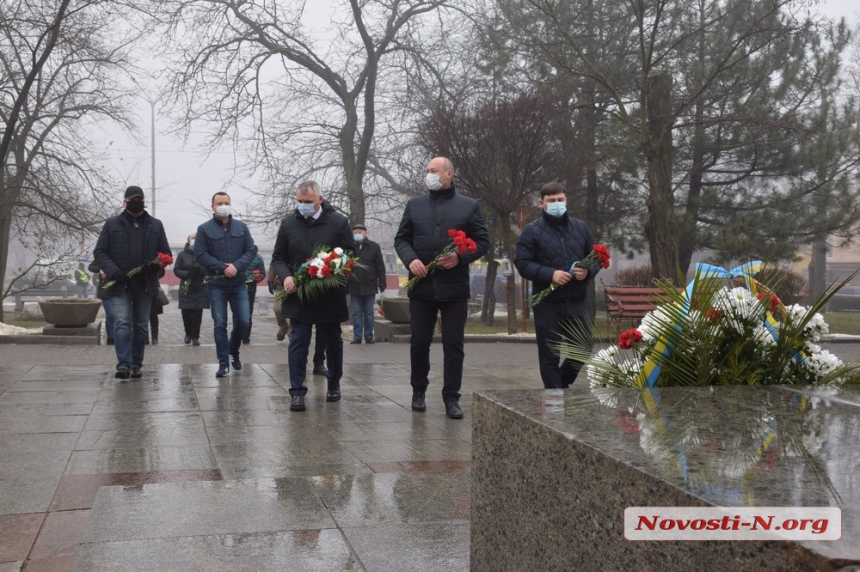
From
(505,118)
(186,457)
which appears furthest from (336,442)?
(505,118)

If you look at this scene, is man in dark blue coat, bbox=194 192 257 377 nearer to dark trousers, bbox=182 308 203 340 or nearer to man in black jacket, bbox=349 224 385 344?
man in black jacket, bbox=349 224 385 344

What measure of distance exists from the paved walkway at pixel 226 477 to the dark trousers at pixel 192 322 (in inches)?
216

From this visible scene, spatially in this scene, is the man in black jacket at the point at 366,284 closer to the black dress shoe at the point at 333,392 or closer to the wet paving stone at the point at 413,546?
the black dress shoe at the point at 333,392

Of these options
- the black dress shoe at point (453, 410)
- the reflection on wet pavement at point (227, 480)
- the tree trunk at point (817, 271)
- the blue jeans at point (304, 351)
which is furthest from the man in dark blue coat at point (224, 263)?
the tree trunk at point (817, 271)

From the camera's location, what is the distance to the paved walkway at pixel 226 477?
384 centimetres

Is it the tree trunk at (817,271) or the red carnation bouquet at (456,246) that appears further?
the tree trunk at (817,271)

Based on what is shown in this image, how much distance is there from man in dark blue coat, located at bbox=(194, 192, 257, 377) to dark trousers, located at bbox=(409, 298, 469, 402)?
3.00m

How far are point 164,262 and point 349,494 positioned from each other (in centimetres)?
581

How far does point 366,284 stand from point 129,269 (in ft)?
19.7

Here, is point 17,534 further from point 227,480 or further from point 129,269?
point 129,269

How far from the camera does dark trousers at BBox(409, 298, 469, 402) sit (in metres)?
7.54

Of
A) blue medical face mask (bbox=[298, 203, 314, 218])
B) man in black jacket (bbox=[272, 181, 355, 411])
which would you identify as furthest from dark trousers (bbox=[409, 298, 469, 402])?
blue medical face mask (bbox=[298, 203, 314, 218])

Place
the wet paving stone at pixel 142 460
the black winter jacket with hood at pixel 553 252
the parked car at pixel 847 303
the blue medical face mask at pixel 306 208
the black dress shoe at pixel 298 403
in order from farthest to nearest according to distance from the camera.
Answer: the parked car at pixel 847 303 → the blue medical face mask at pixel 306 208 → the black dress shoe at pixel 298 403 → the black winter jacket with hood at pixel 553 252 → the wet paving stone at pixel 142 460

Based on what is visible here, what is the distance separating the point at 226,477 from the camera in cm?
521
